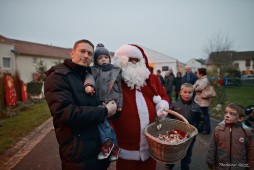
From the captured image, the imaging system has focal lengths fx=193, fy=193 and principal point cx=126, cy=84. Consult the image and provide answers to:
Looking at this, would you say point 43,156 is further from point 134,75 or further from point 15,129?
point 134,75

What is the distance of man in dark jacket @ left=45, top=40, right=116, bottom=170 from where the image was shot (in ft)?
5.82

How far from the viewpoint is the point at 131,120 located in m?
2.53

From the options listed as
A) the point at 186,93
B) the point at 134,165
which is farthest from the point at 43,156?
the point at 186,93

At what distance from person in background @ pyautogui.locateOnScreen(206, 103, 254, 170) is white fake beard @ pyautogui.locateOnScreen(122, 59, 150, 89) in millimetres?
1328

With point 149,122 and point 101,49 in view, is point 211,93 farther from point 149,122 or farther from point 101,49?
point 101,49

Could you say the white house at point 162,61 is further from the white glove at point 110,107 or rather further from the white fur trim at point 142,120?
the white glove at point 110,107

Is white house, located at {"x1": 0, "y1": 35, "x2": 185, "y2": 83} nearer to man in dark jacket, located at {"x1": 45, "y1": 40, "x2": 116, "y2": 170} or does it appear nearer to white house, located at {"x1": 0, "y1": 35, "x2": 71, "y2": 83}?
white house, located at {"x1": 0, "y1": 35, "x2": 71, "y2": 83}

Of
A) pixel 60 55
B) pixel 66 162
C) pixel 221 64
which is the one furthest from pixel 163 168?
pixel 60 55

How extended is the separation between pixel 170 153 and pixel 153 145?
0.20m

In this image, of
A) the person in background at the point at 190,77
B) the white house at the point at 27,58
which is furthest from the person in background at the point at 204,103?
the white house at the point at 27,58

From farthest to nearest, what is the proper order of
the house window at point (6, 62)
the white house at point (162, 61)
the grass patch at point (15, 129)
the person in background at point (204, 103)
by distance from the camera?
the white house at point (162, 61)
the house window at point (6, 62)
the person in background at point (204, 103)
the grass patch at point (15, 129)

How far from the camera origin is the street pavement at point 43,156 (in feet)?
13.3

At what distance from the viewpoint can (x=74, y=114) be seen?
5.72 ft

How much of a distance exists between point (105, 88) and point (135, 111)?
1.68ft
